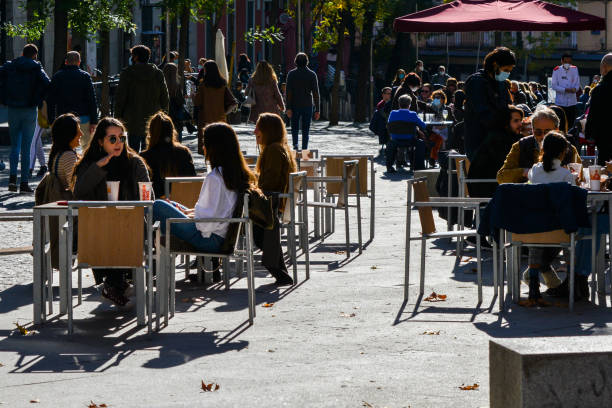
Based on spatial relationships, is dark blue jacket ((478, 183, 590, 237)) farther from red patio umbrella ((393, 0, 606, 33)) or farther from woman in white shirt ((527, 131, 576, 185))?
red patio umbrella ((393, 0, 606, 33))

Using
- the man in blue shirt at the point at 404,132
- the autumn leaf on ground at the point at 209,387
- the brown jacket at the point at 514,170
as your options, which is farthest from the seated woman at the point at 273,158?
the man in blue shirt at the point at 404,132

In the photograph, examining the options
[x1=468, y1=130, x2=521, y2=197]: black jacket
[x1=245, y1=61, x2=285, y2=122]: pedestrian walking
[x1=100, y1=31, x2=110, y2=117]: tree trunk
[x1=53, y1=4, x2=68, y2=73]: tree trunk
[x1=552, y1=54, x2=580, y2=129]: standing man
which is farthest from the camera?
[x1=100, y1=31, x2=110, y2=117]: tree trunk

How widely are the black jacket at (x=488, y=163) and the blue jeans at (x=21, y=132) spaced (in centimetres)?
753

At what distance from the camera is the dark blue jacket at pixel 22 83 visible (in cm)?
1827

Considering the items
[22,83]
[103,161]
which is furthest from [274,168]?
Answer: [22,83]

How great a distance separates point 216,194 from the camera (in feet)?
31.8

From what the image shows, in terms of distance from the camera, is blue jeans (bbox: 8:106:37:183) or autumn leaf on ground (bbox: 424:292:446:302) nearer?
autumn leaf on ground (bbox: 424:292:446:302)

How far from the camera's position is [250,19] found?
64.9m

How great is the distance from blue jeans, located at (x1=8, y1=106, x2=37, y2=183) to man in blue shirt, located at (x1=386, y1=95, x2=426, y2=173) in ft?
23.2

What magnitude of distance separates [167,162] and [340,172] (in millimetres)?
2820

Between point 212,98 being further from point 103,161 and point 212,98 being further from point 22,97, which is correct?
point 103,161

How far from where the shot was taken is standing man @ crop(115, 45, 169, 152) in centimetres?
1758

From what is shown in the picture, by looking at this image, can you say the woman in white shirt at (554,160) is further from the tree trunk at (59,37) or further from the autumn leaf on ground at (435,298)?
the tree trunk at (59,37)

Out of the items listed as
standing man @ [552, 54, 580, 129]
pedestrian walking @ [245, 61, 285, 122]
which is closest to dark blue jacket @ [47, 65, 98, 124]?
pedestrian walking @ [245, 61, 285, 122]
